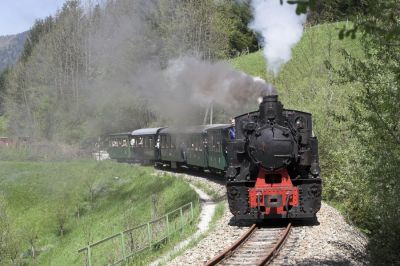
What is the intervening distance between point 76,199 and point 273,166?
29422mm

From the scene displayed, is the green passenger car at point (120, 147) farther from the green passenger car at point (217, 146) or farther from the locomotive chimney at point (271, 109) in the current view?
the locomotive chimney at point (271, 109)

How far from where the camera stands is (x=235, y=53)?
194ft

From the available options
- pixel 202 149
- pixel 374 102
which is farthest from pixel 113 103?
pixel 374 102

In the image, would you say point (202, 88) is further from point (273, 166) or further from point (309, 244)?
point (309, 244)

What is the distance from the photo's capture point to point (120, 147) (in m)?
48.0

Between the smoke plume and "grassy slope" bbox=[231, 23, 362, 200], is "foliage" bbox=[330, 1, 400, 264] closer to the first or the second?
"grassy slope" bbox=[231, 23, 362, 200]

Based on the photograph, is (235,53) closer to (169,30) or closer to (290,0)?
(169,30)

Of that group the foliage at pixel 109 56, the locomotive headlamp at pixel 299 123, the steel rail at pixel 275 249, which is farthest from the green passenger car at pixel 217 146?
the foliage at pixel 109 56

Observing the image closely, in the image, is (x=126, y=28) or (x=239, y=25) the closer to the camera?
(x=126, y=28)

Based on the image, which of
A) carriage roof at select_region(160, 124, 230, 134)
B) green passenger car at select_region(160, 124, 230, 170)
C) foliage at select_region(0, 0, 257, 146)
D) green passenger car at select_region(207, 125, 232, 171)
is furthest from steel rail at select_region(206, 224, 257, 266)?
foliage at select_region(0, 0, 257, 146)

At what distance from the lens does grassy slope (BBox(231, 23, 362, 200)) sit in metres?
18.2

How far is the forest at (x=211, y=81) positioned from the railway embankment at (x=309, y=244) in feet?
2.21

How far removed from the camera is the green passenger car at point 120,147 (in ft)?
151

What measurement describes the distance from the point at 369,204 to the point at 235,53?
45.5m
